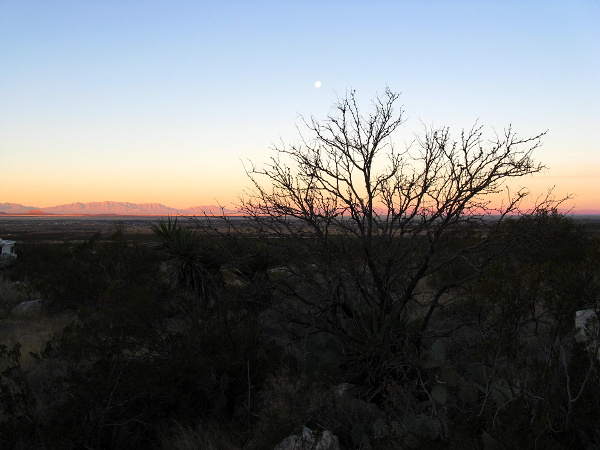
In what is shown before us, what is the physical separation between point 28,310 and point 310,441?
1224 cm

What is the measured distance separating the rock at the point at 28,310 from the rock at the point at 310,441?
37.1 feet

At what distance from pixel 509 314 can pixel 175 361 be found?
Answer: 13.4 feet

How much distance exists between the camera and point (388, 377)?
5.44m

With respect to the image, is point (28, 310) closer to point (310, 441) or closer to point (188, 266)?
point (188, 266)

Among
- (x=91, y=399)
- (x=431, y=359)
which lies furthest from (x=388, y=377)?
(x=91, y=399)

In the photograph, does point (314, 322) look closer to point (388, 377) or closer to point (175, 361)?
point (388, 377)

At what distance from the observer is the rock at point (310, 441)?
4.12 metres

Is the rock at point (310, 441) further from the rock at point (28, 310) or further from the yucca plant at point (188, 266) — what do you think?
the rock at point (28, 310)

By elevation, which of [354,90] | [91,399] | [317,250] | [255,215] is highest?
[354,90]

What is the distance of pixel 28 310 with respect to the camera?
1330cm

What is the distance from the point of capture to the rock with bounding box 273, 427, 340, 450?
162 inches

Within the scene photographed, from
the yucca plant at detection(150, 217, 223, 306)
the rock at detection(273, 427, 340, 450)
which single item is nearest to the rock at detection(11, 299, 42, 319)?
the yucca plant at detection(150, 217, 223, 306)

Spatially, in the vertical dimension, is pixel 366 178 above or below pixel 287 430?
above

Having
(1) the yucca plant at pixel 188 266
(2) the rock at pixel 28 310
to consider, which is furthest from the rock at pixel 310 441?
(2) the rock at pixel 28 310
